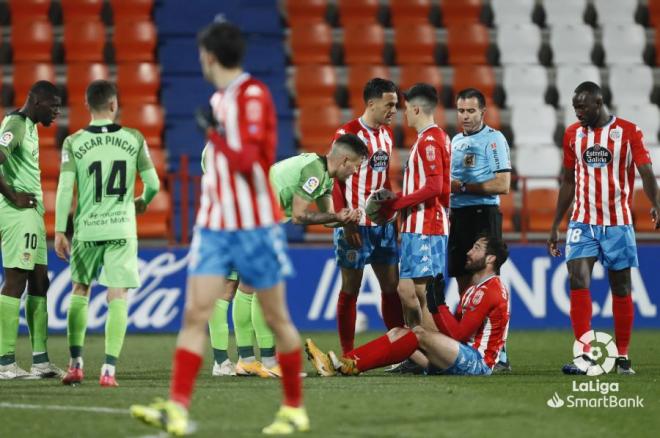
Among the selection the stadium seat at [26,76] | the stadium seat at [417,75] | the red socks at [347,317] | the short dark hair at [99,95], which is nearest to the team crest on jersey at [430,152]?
the red socks at [347,317]

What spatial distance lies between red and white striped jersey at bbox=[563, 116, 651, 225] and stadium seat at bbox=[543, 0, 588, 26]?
30.0 feet

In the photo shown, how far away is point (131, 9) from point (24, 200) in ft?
29.4

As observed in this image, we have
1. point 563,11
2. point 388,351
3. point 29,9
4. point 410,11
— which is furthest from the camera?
point 563,11

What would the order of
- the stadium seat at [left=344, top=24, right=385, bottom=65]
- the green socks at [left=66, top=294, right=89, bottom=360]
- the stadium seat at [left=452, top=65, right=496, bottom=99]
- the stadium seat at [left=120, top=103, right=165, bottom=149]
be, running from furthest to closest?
the stadium seat at [left=344, top=24, right=385, bottom=65]
the stadium seat at [left=452, top=65, right=496, bottom=99]
the stadium seat at [left=120, top=103, right=165, bottom=149]
the green socks at [left=66, top=294, right=89, bottom=360]

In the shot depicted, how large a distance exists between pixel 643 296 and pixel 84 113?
7.38m

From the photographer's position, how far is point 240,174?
5.37 meters

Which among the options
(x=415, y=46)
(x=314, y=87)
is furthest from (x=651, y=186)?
(x=415, y=46)

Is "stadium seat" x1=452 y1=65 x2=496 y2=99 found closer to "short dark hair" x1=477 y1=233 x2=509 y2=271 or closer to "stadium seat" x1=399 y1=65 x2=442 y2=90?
"stadium seat" x1=399 y1=65 x2=442 y2=90

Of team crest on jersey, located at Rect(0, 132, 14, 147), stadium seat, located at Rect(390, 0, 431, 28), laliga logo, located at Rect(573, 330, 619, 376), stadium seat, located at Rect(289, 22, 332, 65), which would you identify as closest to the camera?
team crest on jersey, located at Rect(0, 132, 14, 147)

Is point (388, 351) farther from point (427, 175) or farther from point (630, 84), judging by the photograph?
point (630, 84)

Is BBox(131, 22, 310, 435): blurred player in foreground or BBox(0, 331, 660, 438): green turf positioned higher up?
BBox(131, 22, 310, 435): blurred player in foreground

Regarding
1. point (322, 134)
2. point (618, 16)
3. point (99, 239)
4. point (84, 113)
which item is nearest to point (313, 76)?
point (322, 134)

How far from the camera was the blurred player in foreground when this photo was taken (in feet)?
17.5

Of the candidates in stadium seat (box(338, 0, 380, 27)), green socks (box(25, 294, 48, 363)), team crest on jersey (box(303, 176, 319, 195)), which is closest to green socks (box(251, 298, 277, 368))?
team crest on jersey (box(303, 176, 319, 195))
